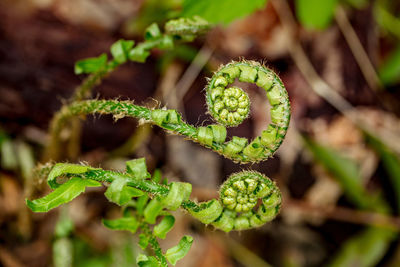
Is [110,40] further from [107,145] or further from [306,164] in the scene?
[306,164]

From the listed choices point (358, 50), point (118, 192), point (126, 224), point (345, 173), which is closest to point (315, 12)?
point (358, 50)

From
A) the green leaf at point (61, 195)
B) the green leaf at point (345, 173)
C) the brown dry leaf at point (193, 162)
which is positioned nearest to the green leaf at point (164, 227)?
the green leaf at point (61, 195)

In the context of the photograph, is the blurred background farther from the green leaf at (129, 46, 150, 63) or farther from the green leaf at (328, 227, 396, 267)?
the green leaf at (129, 46, 150, 63)

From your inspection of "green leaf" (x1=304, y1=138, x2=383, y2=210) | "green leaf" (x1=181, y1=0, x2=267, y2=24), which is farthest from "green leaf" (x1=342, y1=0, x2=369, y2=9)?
"green leaf" (x1=181, y1=0, x2=267, y2=24)

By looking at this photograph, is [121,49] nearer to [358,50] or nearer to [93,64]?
[93,64]

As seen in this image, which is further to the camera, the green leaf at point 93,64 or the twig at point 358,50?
the twig at point 358,50

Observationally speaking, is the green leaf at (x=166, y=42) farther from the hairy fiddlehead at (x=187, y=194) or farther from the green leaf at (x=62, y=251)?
the green leaf at (x=62, y=251)
